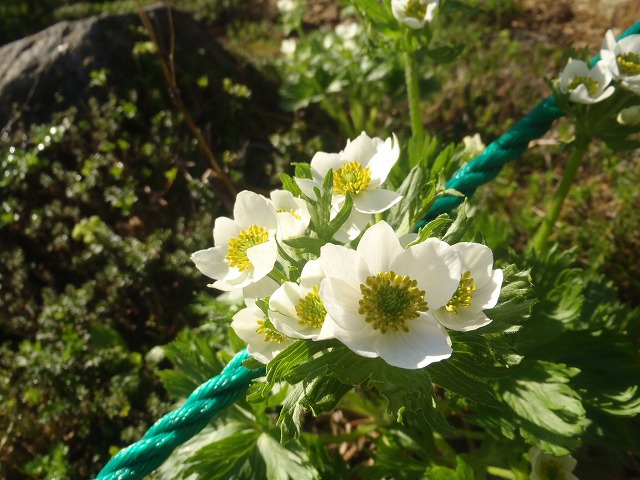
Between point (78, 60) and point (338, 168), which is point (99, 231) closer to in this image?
point (78, 60)

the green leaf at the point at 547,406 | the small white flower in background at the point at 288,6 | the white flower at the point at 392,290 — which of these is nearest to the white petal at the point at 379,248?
the white flower at the point at 392,290

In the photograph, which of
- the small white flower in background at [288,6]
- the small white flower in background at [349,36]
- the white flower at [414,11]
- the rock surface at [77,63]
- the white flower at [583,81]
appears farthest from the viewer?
the small white flower in background at [288,6]

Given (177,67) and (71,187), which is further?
(177,67)

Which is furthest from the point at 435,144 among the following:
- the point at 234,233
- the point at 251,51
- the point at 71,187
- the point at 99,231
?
the point at 251,51

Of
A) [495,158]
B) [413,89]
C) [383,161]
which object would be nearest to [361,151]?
[383,161]

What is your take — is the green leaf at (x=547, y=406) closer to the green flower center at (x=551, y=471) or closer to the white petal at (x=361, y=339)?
the green flower center at (x=551, y=471)

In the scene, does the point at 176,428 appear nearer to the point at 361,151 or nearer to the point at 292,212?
the point at 292,212
